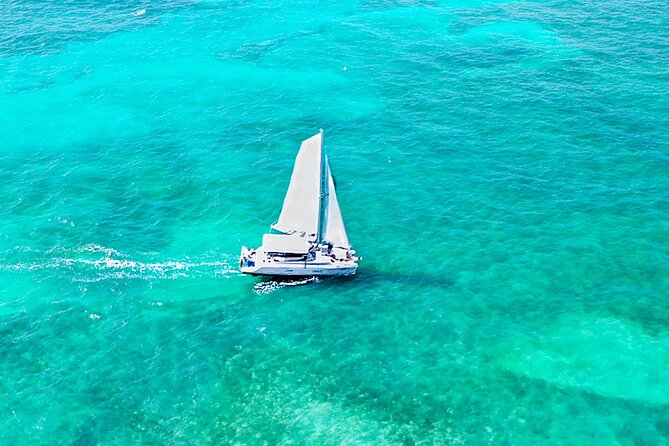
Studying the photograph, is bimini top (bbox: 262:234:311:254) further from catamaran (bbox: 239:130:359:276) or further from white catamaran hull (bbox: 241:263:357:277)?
white catamaran hull (bbox: 241:263:357:277)

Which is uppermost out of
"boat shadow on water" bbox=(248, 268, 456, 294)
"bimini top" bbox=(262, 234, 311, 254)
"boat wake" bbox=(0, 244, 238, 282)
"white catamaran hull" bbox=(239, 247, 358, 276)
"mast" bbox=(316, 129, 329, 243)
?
"mast" bbox=(316, 129, 329, 243)

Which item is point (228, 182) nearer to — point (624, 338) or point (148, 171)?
point (148, 171)

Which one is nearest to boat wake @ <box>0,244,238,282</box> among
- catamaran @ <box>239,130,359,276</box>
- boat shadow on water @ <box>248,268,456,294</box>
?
catamaran @ <box>239,130,359,276</box>

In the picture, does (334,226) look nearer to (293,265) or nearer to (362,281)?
(293,265)

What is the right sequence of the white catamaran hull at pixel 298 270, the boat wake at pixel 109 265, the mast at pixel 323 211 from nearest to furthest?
the white catamaran hull at pixel 298 270 → the mast at pixel 323 211 → the boat wake at pixel 109 265

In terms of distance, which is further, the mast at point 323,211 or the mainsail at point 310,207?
the mast at point 323,211

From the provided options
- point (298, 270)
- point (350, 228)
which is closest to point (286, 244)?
point (298, 270)

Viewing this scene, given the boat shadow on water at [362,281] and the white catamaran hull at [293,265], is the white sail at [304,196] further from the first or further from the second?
the boat shadow on water at [362,281]

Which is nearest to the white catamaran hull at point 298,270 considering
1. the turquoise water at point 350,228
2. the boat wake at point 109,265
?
the turquoise water at point 350,228
